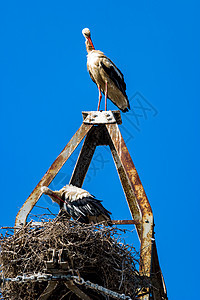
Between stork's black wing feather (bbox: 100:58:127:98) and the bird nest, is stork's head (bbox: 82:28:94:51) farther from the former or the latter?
the bird nest

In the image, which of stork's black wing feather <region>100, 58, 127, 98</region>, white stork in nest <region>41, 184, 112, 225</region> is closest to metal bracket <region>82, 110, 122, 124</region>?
white stork in nest <region>41, 184, 112, 225</region>

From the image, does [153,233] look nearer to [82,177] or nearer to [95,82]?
[82,177]

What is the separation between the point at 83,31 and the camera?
11.9m

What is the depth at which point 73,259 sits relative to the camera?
6969 mm

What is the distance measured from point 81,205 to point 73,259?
1.56 metres

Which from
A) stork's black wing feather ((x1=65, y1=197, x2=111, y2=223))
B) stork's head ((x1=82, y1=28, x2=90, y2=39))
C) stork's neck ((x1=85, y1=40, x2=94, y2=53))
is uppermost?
stork's head ((x1=82, y1=28, x2=90, y2=39))

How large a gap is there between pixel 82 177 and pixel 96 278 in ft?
7.53

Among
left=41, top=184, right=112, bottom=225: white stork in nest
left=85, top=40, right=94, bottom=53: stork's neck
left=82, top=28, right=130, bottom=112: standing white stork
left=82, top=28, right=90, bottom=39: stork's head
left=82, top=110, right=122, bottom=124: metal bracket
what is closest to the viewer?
left=41, top=184, right=112, bottom=225: white stork in nest

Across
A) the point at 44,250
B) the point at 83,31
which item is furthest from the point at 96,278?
the point at 83,31

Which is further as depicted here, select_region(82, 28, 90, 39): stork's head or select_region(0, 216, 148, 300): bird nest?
select_region(82, 28, 90, 39): stork's head

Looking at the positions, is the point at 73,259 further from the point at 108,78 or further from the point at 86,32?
the point at 86,32

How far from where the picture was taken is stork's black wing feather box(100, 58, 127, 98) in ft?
36.1

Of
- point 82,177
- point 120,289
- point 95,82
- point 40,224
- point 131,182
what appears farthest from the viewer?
point 95,82

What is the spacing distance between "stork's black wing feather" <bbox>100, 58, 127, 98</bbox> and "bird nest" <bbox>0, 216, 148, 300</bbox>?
397cm
